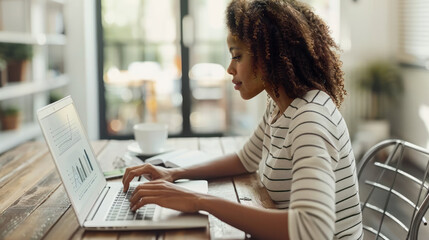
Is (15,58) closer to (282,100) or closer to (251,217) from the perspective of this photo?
(282,100)

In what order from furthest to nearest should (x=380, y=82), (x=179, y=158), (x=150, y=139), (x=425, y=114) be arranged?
(x=380, y=82) → (x=425, y=114) → (x=150, y=139) → (x=179, y=158)

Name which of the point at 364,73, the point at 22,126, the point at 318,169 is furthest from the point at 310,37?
the point at 364,73

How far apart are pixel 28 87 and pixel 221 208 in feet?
9.09

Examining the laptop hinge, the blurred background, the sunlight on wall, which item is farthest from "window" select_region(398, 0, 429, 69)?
the laptop hinge

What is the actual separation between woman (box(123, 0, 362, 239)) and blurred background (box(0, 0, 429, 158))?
2963mm

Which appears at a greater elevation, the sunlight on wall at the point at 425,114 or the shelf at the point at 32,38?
the shelf at the point at 32,38

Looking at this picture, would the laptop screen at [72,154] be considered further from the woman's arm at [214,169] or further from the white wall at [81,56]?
the white wall at [81,56]

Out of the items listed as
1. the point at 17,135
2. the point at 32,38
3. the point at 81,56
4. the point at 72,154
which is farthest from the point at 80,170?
the point at 81,56

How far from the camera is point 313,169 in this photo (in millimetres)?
1040

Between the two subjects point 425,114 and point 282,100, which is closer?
point 282,100

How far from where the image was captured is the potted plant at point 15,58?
3439 millimetres

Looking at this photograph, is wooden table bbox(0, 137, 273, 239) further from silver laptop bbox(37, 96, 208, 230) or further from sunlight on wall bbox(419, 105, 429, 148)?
sunlight on wall bbox(419, 105, 429, 148)

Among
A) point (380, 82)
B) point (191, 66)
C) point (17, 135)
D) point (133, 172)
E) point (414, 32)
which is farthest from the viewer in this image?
point (191, 66)

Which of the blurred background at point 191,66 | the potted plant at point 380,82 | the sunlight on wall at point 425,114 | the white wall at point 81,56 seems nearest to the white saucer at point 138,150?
the blurred background at point 191,66
